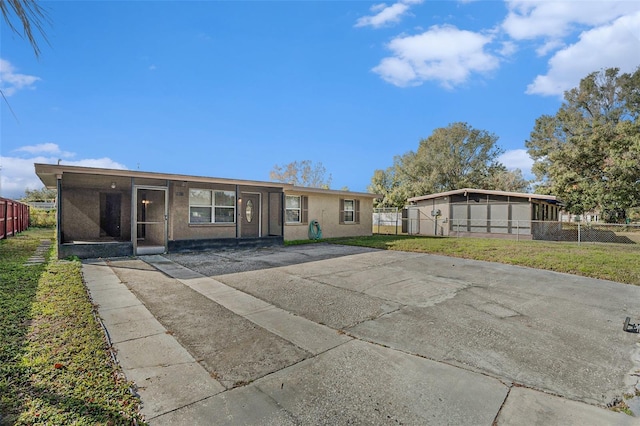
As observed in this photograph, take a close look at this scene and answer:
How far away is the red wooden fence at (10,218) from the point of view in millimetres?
13219

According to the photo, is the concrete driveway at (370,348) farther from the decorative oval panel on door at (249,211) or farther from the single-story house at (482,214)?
the single-story house at (482,214)

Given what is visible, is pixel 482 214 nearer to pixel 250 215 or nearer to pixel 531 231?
pixel 531 231

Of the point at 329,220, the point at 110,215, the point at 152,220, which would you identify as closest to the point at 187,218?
the point at 152,220

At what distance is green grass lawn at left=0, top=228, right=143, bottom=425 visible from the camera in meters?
2.19

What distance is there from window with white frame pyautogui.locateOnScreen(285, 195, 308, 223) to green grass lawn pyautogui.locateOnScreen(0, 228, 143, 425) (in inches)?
387

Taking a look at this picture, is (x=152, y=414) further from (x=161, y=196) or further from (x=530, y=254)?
(x=530, y=254)

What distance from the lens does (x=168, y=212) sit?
10500mm

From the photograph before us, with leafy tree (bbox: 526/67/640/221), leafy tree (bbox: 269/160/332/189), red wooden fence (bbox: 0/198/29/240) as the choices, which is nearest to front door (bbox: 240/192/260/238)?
red wooden fence (bbox: 0/198/29/240)

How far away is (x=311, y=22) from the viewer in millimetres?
13516

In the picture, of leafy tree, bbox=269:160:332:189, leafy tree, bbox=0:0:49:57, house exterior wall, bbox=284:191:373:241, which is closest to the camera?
leafy tree, bbox=0:0:49:57

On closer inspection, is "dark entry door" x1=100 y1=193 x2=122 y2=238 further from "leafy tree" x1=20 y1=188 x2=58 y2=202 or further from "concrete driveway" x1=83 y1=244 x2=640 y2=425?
"leafy tree" x1=20 y1=188 x2=58 y2=202

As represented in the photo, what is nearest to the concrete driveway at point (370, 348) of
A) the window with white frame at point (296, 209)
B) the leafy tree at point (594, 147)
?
the window with white frame at point (296, 209)

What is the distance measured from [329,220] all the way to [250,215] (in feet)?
13.8

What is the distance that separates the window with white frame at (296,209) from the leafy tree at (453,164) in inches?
711
